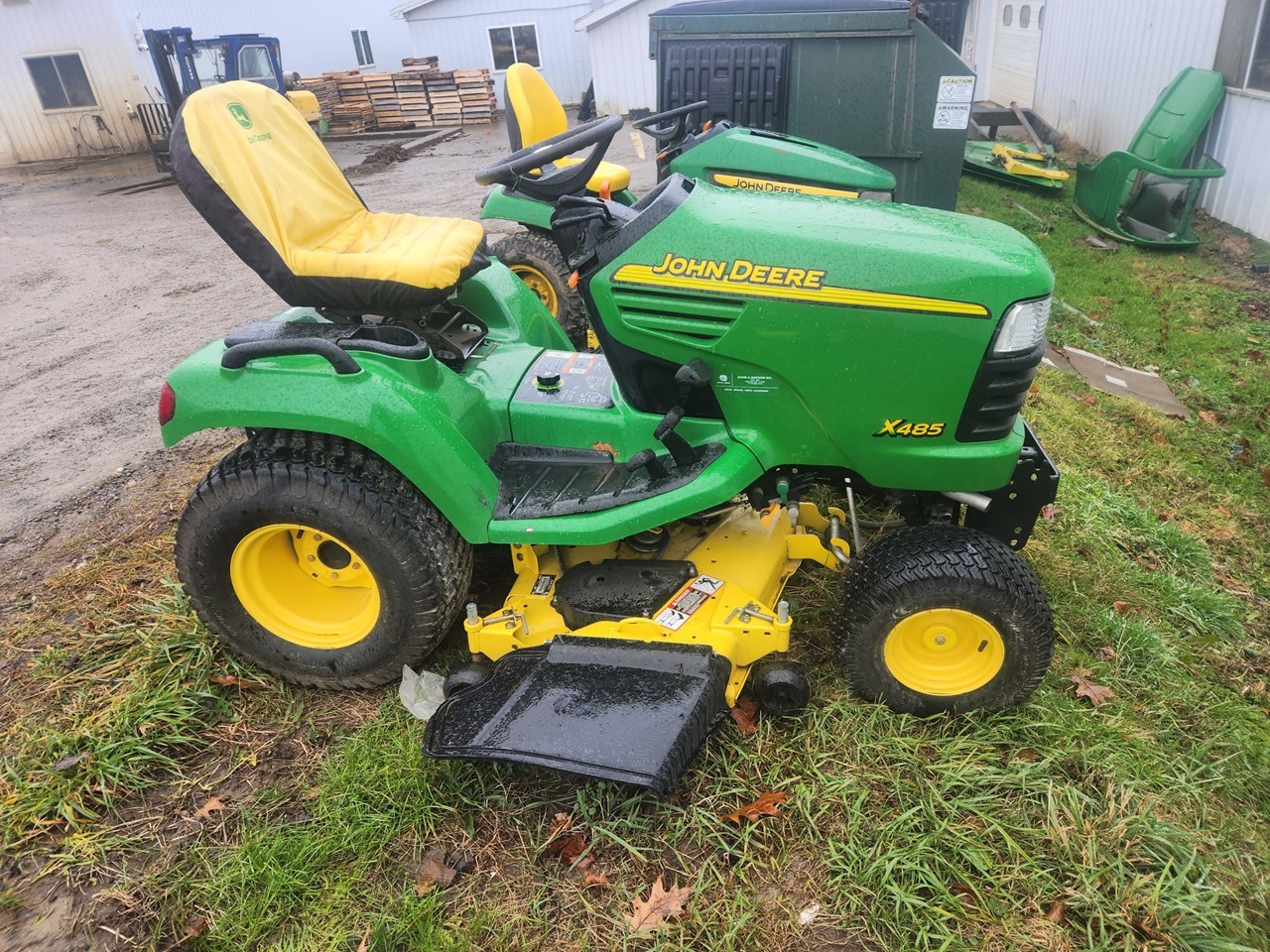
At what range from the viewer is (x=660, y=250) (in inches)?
88.1

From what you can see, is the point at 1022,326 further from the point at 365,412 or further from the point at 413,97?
the point at 413,97

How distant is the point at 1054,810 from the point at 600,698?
115 cm

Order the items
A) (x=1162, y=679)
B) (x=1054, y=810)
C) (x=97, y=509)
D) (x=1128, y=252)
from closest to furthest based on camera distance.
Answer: (x=1054, y=810) < (x=1162, y=679) < (x=97, y=509) < (x=1128, y=252)

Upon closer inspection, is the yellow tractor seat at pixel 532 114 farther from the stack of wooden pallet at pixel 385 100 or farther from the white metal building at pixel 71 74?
the white metal building at pixel 71 74

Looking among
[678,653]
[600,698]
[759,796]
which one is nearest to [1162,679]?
[759,796]

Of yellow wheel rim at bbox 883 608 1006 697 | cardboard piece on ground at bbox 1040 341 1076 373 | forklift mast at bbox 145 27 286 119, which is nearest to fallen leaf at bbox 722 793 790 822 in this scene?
yellow wheel rim at bbox 883 608 1006 697

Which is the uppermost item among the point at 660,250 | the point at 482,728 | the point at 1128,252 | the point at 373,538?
the point at 660,250

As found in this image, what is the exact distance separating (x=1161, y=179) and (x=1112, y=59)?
147 inches

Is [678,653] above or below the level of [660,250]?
below

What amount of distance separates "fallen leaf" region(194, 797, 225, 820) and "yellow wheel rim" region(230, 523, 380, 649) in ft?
1.60

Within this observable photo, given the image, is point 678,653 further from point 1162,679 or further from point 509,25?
point 509,25

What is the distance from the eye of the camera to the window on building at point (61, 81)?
16.5 m

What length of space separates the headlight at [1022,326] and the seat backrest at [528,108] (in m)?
3.05

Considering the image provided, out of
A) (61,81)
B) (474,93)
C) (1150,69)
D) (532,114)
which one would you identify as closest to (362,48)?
(474,93)
